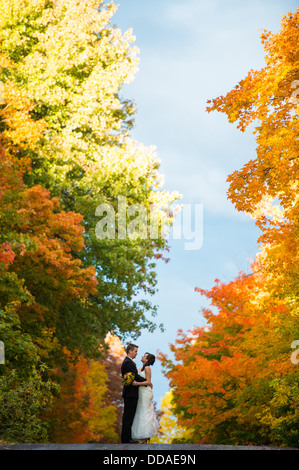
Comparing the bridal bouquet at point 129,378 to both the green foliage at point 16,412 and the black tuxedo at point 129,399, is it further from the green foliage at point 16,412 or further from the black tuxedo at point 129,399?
the green foliage at point 16,412

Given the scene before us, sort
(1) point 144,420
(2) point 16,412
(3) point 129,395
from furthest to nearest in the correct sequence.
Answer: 1. (2) point 16,412
2. (3) point 129,395
3. (1) point 144,420

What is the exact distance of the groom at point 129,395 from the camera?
12.3 m

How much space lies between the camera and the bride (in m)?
12.3

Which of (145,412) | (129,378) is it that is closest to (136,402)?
(145,412)

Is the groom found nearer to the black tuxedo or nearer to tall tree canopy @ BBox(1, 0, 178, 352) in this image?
the black tuxedo

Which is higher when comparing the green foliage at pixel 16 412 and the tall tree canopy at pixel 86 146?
the tall tree canopy at pixel 86 146

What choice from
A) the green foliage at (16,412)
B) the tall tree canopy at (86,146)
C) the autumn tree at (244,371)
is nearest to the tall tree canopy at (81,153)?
the tall tree canopy at (86,146)

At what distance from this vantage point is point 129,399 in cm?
1254

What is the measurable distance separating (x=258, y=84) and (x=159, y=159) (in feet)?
39.3

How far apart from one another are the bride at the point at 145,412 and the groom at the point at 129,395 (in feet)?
0.34

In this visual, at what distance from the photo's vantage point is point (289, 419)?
45.6ft

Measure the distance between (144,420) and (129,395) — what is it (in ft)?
1.93

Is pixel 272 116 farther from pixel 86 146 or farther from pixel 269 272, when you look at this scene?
pixel 86 146
